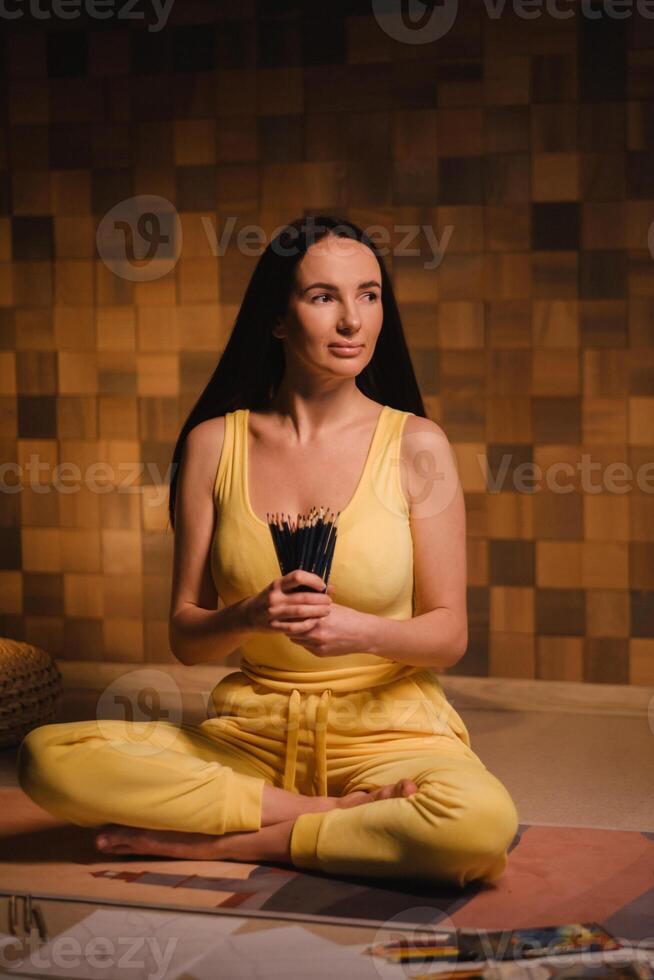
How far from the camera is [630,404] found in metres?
3.42

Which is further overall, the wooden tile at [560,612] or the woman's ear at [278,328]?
the wooden tile at [560,612]

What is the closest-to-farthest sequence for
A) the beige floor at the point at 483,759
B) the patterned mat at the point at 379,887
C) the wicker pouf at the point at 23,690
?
1. the beige floor at the point at 483,759
2. the patterned mat at the point at 379,887
3. the wicker pouf at the point at 23,690

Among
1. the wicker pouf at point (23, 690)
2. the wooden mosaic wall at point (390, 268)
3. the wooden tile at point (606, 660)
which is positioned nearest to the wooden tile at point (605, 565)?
the wooden mosaic wall at point (390, 268)

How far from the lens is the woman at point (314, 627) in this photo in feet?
7.11

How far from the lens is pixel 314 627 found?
84.6 inches

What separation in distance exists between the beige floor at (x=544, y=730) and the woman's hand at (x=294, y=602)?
75 cm

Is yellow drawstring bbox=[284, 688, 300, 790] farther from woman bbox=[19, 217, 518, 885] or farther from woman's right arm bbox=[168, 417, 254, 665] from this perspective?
woman's right arm bbox=[168, 417, 254, 665]

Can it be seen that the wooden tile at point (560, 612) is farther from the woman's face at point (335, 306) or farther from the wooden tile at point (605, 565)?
the woman's face at point (335, 306)

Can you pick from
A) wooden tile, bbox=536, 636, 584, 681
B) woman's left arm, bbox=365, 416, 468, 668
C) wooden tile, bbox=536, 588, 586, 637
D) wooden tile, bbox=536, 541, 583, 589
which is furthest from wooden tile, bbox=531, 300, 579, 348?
woman's left arm, bbox=365, 416, 468, 668

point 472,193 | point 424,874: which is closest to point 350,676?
point 424,874

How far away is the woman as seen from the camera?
217cm

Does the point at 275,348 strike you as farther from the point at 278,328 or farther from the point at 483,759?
the point at 483,759

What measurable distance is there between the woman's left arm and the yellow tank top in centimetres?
2

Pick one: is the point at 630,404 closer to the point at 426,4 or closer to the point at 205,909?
the point at 426,4
